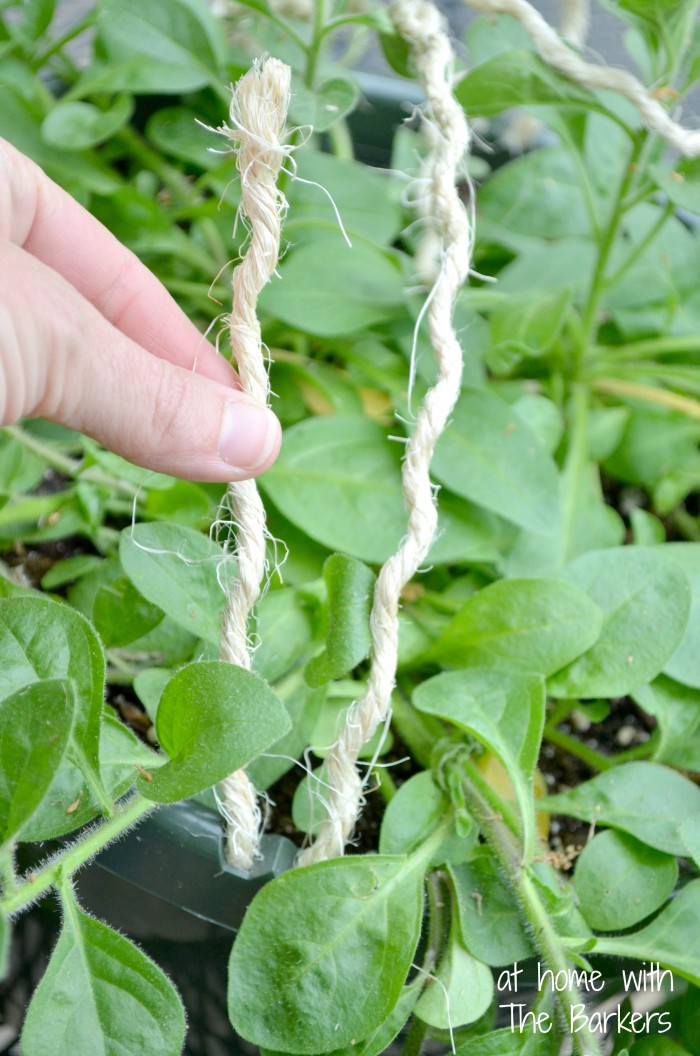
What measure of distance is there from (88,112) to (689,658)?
0.44 metres

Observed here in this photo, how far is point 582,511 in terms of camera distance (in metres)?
0.52

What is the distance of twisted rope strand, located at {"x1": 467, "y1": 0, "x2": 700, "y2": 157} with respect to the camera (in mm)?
385

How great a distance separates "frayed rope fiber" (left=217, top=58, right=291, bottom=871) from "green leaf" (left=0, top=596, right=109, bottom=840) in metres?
0.04

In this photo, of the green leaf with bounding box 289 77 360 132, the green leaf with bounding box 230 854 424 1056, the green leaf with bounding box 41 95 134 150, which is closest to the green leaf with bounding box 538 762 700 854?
the green leaf with bounding box 230 854 424 1056

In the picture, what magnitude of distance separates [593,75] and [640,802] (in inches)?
13.3

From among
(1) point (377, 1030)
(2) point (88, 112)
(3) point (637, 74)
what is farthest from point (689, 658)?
(3) point (637, 74)

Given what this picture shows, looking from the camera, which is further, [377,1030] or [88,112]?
[88,112]

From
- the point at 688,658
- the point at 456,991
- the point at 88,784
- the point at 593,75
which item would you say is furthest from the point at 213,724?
the point at 593,75

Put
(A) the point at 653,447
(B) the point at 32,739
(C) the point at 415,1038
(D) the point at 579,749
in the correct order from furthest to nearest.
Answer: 1. (A) the point at 653,447
2. (D) the point at 579,749
3. (C) the point at 415,1038
4. (B) the point at 32,739

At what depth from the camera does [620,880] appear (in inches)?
14.4

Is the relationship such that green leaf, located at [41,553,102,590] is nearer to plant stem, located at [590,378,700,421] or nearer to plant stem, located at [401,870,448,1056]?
→ plant stem, located at [401,870,448,1056]

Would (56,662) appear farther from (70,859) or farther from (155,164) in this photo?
(155,164)

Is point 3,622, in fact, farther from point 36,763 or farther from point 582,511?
point 582,511

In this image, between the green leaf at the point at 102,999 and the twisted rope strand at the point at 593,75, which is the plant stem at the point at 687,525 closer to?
the twisted rope strand at the point at 593,75
